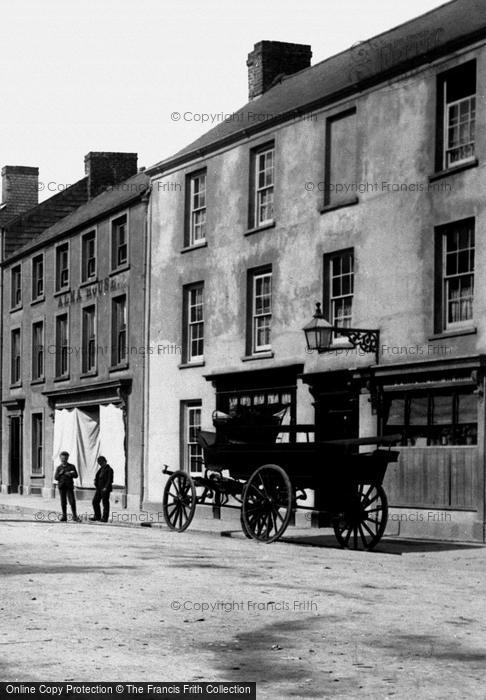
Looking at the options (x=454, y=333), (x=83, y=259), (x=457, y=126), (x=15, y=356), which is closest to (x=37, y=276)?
(x=15, y=356)

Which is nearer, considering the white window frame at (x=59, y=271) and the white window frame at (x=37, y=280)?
the white window frame at (x=59, y=271)

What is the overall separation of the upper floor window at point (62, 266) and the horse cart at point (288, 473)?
61.5ft

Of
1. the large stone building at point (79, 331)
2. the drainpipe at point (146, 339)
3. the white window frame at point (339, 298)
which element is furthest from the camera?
the large stone building at point (79, 331)

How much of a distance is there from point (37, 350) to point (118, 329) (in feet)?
25.3

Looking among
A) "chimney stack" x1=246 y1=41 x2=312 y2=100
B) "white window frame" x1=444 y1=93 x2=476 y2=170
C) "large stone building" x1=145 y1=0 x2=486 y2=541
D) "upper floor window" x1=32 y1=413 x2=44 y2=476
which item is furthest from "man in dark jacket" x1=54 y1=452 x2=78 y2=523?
"upper floor window" x1=32 y1=413 x2=44 y2=476

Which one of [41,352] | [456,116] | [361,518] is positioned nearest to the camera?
[361,518]

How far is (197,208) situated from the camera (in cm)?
2855

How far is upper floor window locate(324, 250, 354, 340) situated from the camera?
22.7 metres

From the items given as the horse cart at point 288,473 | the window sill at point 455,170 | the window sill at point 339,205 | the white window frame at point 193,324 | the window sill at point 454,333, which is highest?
the window sill at point 455,170

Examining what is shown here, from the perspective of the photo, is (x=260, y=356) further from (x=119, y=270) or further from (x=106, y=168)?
(x=106, y=168)

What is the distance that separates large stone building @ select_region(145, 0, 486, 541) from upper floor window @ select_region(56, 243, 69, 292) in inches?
312

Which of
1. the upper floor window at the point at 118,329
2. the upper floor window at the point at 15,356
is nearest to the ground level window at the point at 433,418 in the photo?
the upper floor window at the point at 118,329

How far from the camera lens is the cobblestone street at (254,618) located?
740 centimetres

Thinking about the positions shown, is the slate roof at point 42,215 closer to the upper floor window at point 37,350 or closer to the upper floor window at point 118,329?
the upper floor window at point 37,350
